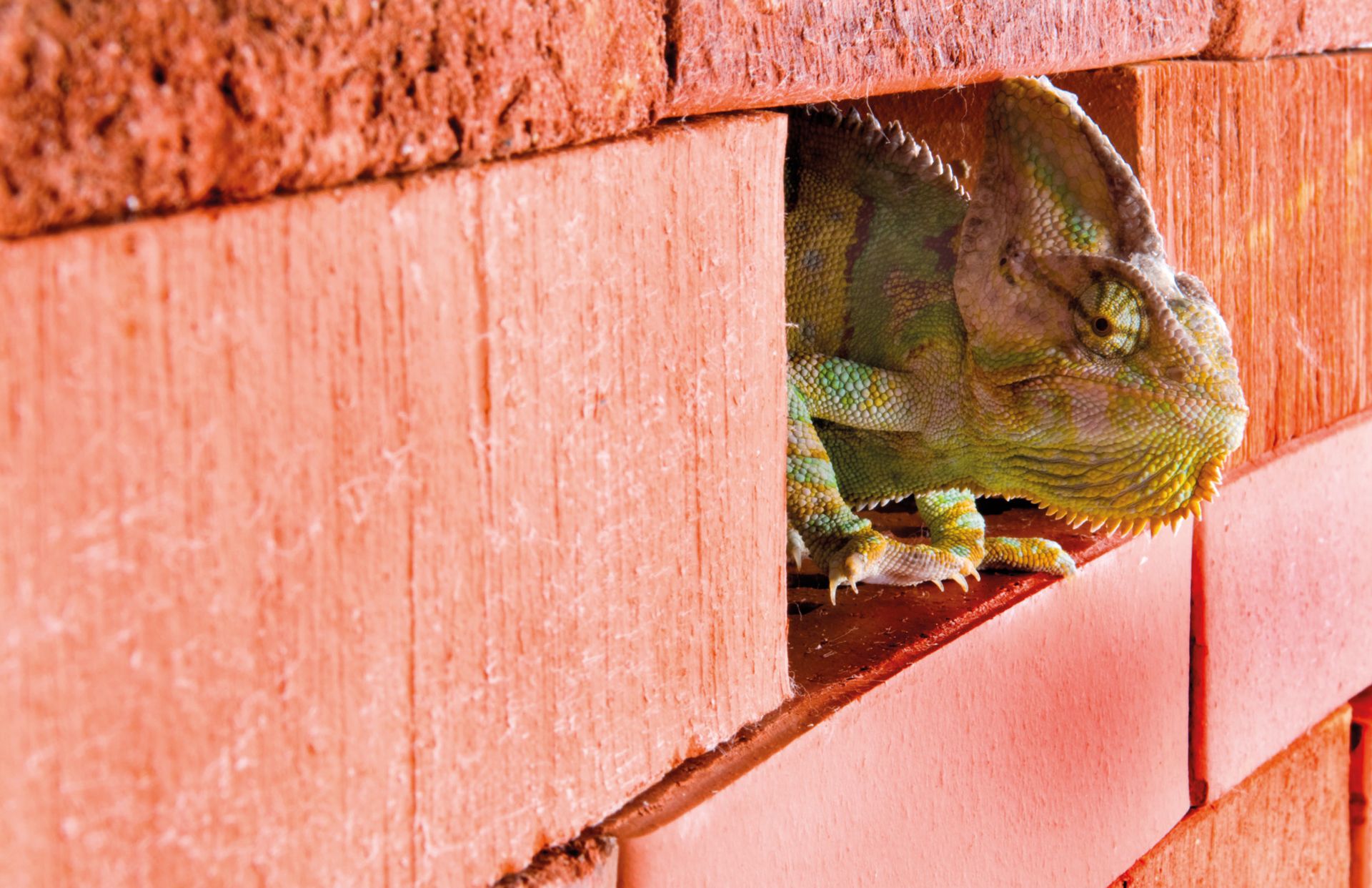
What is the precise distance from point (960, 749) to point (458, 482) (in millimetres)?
966

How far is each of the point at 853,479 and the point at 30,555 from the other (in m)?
1.38

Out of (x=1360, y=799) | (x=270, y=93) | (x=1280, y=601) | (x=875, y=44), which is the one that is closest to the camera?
(x=270, y=93)

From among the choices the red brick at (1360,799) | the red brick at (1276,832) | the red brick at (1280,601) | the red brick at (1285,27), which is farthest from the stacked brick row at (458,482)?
the red brick at (1360,799)

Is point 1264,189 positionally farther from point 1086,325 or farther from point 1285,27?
point 1086,325

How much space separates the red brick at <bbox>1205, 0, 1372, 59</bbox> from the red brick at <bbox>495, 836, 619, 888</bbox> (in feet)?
5.58

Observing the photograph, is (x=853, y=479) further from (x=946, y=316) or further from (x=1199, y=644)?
(x=1199, y=644)

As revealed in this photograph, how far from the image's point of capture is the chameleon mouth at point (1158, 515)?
185 cm

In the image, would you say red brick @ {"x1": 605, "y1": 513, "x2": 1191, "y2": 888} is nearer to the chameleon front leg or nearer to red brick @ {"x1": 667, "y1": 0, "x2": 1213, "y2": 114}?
the chameleon front leg

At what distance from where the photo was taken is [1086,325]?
70.9 inches

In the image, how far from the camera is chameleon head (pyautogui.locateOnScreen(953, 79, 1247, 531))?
1.80 m

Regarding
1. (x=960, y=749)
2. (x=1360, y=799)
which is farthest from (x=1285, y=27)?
(x=1360, y=799)

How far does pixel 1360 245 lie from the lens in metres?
2.94

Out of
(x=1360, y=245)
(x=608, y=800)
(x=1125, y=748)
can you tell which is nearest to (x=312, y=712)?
(x=608, y=800)

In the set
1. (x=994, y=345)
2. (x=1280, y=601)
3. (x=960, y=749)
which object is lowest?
(x=1280, y=601)
